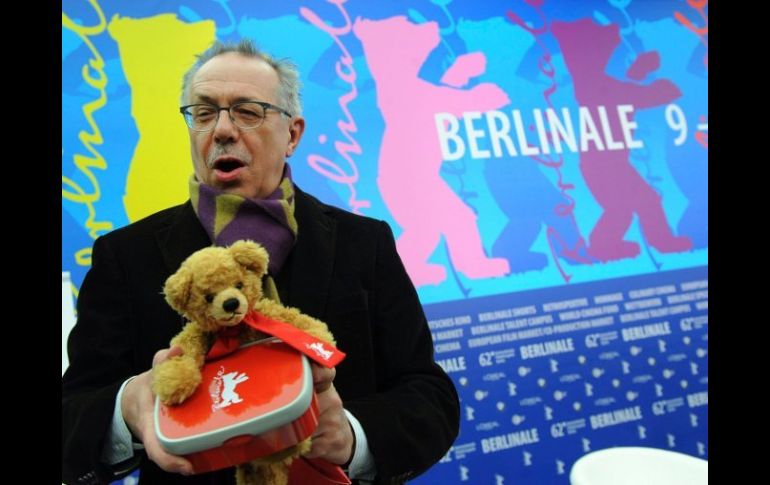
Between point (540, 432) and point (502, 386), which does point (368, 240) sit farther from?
point (540, 432)

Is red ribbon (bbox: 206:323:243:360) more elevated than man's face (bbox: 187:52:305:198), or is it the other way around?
man's face (bbox: 187:52:305:198)

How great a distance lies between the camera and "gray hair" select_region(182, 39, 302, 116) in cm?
126

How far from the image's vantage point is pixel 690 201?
2.98m

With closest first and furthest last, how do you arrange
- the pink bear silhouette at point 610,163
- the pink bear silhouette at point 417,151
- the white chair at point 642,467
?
1. the white chair at point 642,467
2. the pink bear silhouette at point 417,151
3. the pink bear silhouette at point 610,163

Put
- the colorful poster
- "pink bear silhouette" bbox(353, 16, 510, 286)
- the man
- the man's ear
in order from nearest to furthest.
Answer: the man, the man's ear, the colorful poster, "pink bear silhouette" bbox(353, 16, 510, 286)

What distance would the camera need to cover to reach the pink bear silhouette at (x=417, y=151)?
245 centimetres

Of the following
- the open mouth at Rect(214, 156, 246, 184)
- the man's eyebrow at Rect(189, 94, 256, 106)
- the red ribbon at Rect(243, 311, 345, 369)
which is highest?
the man's eyebrow at Rect(189, 94, 256, 106)

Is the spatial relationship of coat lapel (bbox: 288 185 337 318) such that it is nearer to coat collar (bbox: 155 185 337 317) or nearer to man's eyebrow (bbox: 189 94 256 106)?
coat collar (bbox: 155 185 337 317)

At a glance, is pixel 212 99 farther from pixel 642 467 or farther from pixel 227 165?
pixel 642 467

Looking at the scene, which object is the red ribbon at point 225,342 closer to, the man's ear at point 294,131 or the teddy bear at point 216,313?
the teddy bear at point 216,313

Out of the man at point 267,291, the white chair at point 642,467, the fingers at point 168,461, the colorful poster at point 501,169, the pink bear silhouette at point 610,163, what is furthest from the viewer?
the pink bear silhouette at point 610,163

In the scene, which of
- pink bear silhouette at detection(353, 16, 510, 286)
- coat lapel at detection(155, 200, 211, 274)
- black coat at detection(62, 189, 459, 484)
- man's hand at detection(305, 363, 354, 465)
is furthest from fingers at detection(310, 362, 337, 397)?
pink bear silhouette at detection(353, 16, 510, 286)

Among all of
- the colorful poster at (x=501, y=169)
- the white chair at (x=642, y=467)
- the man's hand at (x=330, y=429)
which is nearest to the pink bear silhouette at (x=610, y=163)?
the colorful poster at (x=501, y=169)

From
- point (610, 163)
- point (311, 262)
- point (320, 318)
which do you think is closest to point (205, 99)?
point (311, 262)
